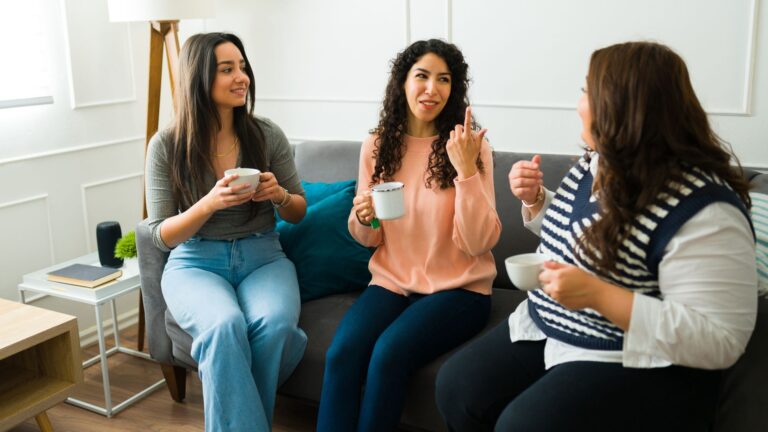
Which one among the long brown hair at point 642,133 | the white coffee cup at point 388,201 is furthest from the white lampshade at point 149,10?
the long brown hair at point 642,133

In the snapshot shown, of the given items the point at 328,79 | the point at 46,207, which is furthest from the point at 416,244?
the point at 46,207

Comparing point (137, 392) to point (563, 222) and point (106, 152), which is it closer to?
point (106, 152)

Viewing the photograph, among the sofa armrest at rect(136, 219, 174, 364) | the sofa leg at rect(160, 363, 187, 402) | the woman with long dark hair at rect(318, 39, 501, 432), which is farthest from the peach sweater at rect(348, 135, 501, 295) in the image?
the sofa leg at rect(160, 363, 187, 402)

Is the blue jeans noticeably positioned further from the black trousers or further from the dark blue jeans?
the black trousers

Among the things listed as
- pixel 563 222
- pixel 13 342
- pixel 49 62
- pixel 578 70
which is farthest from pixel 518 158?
pixel 49 62

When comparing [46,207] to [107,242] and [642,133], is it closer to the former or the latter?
Answer: [107,242]

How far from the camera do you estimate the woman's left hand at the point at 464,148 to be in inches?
76.8

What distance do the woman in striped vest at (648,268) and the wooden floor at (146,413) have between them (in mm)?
1076

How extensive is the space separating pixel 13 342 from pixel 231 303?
2.17 ft

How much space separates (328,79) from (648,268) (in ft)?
6.75

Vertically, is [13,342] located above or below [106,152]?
below

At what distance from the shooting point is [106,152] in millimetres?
3264

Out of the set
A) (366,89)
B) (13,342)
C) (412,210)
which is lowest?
(13,342)

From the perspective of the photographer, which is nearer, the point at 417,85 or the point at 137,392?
the point at 417,85
